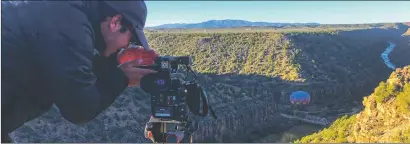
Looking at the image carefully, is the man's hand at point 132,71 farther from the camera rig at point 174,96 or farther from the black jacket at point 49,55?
the black jacket at point 49,55

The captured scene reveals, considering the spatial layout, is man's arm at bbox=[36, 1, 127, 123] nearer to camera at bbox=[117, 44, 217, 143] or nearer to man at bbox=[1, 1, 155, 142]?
man at bbox=[1, 1, 155, 142]

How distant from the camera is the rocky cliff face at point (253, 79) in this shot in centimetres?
2333

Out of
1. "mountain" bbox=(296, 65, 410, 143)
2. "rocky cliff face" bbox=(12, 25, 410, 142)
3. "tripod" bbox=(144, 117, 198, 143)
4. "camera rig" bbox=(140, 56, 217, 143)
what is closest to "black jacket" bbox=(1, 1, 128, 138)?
"camera rig" bbox=(140, 56, 217, 143)

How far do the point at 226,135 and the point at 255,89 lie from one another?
8871 mm

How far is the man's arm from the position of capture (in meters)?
1.69

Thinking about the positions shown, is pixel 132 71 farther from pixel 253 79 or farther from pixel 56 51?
pixel 253 79

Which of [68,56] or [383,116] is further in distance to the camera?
[383,116]

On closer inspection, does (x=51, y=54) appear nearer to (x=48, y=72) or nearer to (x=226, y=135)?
(x=48, y=72)

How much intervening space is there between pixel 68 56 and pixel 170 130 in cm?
78

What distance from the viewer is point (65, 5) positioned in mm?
1737

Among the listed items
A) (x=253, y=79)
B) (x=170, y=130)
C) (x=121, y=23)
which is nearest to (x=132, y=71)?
(x=121, y=23)

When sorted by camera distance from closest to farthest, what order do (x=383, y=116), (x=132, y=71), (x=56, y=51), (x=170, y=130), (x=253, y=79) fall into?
(x=56, y=51) → (x=132, y=71) → (x=170, y=130) → (x=383, y=116) → (x=253, y=79)

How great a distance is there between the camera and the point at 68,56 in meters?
1.69

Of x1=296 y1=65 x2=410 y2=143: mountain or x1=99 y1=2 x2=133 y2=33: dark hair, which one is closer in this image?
x1=99 y1=2 x2=133 y2=33: dark hair
